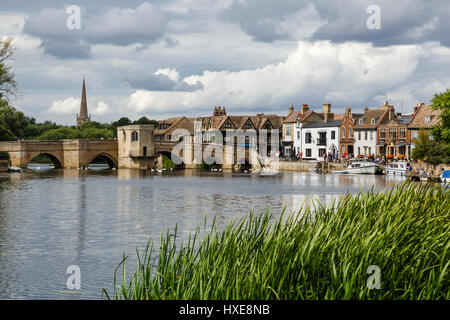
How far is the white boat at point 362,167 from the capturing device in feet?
246

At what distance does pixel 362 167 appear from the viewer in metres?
75.9

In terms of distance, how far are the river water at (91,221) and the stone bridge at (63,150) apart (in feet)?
118

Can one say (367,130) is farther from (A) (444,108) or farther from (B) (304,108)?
(A) (444,108)

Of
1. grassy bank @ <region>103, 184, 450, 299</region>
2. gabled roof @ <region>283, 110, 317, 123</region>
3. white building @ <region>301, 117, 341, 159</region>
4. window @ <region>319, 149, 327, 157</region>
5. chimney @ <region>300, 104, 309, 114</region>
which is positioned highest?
chimney @ <region>300, 104, 309, 114</region>

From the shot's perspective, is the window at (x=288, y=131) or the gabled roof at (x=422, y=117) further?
the window at (x=288, y=131)

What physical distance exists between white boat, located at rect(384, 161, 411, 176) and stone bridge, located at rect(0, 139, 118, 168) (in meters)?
49.0

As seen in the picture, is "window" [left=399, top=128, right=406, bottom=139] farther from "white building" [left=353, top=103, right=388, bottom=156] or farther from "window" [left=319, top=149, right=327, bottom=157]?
"window" [left=319, top=149, right=327, bottom=157]

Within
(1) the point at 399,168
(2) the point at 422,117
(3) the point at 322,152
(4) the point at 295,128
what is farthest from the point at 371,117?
(1) the point at 399,168

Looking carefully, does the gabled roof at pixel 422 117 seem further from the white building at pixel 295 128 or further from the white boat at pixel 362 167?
the white building at pixel 295 128

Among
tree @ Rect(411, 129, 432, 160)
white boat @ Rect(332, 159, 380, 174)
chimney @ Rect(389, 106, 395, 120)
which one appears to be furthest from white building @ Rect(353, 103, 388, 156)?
tree @ Rect(411, 129, 432, 160)

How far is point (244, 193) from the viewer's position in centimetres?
5019

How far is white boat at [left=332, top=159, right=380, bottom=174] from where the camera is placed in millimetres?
74938

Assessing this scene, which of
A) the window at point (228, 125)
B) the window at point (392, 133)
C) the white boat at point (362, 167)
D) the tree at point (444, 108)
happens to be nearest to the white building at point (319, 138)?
the window at point (392, 133)
